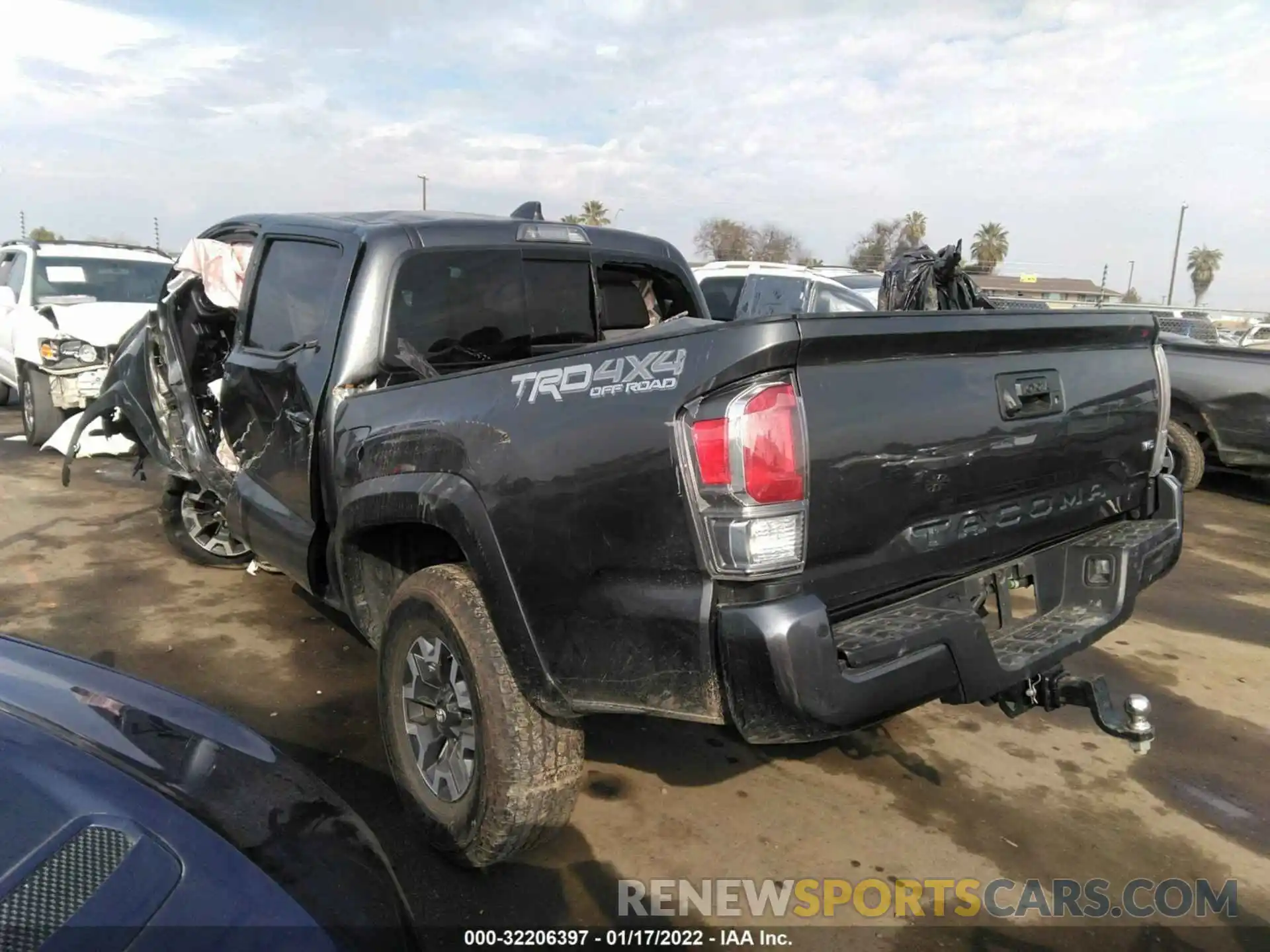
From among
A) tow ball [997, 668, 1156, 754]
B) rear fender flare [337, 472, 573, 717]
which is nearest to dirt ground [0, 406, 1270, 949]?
tow ball [997, 668, 1156, 754]

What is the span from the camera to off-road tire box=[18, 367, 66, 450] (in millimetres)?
8781

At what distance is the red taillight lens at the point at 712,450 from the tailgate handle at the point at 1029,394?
3.10ft

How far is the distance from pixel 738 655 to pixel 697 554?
9.8 inches

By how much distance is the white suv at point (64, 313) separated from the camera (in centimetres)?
818

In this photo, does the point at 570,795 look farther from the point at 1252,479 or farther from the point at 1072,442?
the point at 1252,479

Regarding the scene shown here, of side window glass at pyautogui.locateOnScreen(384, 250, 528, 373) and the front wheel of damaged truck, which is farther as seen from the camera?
side window glass at pyautogui.locateOnScreen(384, 250, 528, 373)

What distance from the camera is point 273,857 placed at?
1729 millimetres

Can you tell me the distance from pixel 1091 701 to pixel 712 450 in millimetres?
1400

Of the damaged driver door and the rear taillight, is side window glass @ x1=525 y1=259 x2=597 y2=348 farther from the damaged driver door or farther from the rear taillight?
the rear taillight

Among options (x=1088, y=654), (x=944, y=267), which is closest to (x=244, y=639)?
(x=944, y=267)

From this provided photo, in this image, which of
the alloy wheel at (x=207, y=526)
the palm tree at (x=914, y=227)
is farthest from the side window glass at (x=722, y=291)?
the palm tree at (x=914, y=227)

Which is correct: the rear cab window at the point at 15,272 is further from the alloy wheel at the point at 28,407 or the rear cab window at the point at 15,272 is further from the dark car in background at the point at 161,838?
the dark car in background at the point at 161,838

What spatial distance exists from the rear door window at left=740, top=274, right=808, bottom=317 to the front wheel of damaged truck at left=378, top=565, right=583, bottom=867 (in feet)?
24.1

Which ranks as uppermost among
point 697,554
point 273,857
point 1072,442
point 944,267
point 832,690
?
point 944,267
